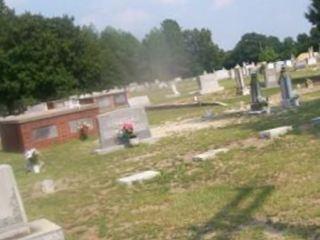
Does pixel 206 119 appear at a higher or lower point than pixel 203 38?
lower

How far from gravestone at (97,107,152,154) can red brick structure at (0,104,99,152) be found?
4.41m

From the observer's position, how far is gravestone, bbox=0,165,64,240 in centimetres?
603

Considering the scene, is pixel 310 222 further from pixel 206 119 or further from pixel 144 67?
pixel 144 67

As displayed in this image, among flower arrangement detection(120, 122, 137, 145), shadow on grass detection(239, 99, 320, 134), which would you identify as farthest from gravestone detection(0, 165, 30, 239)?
flower arrangement detection(120, 122, 137, 145)

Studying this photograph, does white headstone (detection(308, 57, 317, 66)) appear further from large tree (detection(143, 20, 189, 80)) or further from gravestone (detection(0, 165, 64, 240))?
gravestone (detection(0, 165, 64, 240))

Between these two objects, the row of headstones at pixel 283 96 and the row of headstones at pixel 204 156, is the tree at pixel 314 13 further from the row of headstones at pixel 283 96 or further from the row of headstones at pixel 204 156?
the row of headstones at pixel 204 156

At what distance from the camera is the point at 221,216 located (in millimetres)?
7414

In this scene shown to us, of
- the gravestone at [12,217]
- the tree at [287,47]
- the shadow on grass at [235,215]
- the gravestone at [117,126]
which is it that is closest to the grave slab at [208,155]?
the shadow on grass at [235,215]

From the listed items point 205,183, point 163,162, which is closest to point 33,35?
point 163,162

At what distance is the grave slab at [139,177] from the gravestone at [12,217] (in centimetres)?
448

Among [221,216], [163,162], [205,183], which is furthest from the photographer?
[163,162]

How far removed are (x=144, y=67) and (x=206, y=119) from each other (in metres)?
78.7

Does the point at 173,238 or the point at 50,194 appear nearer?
the point at 173,238

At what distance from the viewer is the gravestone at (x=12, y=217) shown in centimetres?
603
